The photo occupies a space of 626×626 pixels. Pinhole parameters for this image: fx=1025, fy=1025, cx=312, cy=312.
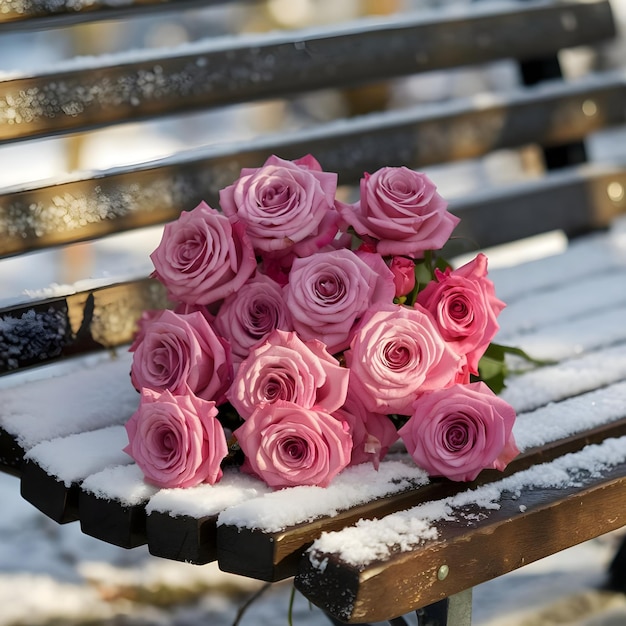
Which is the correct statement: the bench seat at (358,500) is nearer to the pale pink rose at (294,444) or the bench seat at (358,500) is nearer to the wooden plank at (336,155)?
the pale pink rose at (294,444)

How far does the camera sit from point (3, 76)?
5.52 feet

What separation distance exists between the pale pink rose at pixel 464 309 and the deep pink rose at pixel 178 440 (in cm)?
31

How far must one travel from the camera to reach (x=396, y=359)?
1.22 m

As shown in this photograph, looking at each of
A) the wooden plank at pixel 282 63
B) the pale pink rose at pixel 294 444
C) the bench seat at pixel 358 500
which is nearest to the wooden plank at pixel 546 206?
the wooden plank at pixel 282 63

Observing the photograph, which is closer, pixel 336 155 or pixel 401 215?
pixel 401 215

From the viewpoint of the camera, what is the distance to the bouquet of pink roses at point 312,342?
119 cm

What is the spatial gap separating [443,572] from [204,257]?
486 mm

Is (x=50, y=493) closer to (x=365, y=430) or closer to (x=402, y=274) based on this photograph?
(x=365, y=430)

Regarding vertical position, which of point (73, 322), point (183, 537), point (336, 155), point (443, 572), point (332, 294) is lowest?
point (443, 572)

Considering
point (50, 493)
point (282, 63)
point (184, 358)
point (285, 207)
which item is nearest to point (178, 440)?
point (184, 358)

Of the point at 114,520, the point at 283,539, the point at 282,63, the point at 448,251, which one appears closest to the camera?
the point at 283,539

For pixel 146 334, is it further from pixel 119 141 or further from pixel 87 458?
pixel 119 141

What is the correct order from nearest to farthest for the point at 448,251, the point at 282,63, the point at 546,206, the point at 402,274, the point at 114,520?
1. the point at 114,520
2. the point at 402,274
3. the point at 448,251
4. the point at 282,63
5. the point at 546,206

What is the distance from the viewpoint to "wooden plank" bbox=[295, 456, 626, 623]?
1.05 metres
